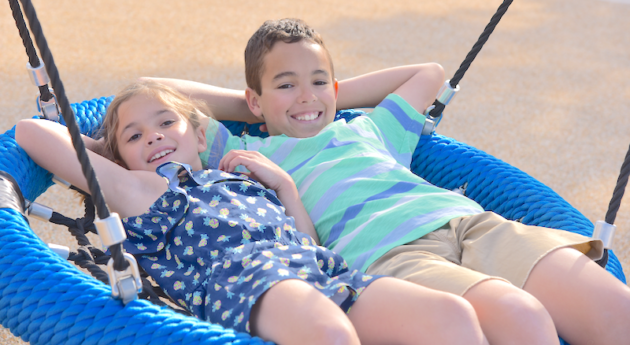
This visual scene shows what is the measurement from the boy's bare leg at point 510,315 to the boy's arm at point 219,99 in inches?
31.2

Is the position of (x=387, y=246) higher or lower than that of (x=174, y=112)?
lower

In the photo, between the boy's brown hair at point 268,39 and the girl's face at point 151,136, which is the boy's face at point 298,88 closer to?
the boy's brown hair at point 268,39

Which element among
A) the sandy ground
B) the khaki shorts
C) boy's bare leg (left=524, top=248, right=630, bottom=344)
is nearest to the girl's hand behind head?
the khaki shorts

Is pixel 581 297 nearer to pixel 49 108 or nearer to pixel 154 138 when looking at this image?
pixel 154 138

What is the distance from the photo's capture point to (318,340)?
0.74m

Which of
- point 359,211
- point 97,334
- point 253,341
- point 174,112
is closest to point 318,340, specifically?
point 253,341

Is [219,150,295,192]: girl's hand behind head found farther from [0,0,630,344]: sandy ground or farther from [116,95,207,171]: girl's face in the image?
[0,0,630,344]: sandy ground

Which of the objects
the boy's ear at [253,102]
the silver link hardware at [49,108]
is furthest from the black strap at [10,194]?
the boy's ear at [253,102]

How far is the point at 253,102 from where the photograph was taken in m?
1.41

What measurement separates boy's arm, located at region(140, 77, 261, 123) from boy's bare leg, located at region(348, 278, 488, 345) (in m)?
0.72

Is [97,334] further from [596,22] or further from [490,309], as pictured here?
[596,22]

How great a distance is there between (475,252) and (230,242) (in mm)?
421

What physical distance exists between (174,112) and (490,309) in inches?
27.5

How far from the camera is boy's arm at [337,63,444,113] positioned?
147 cm
